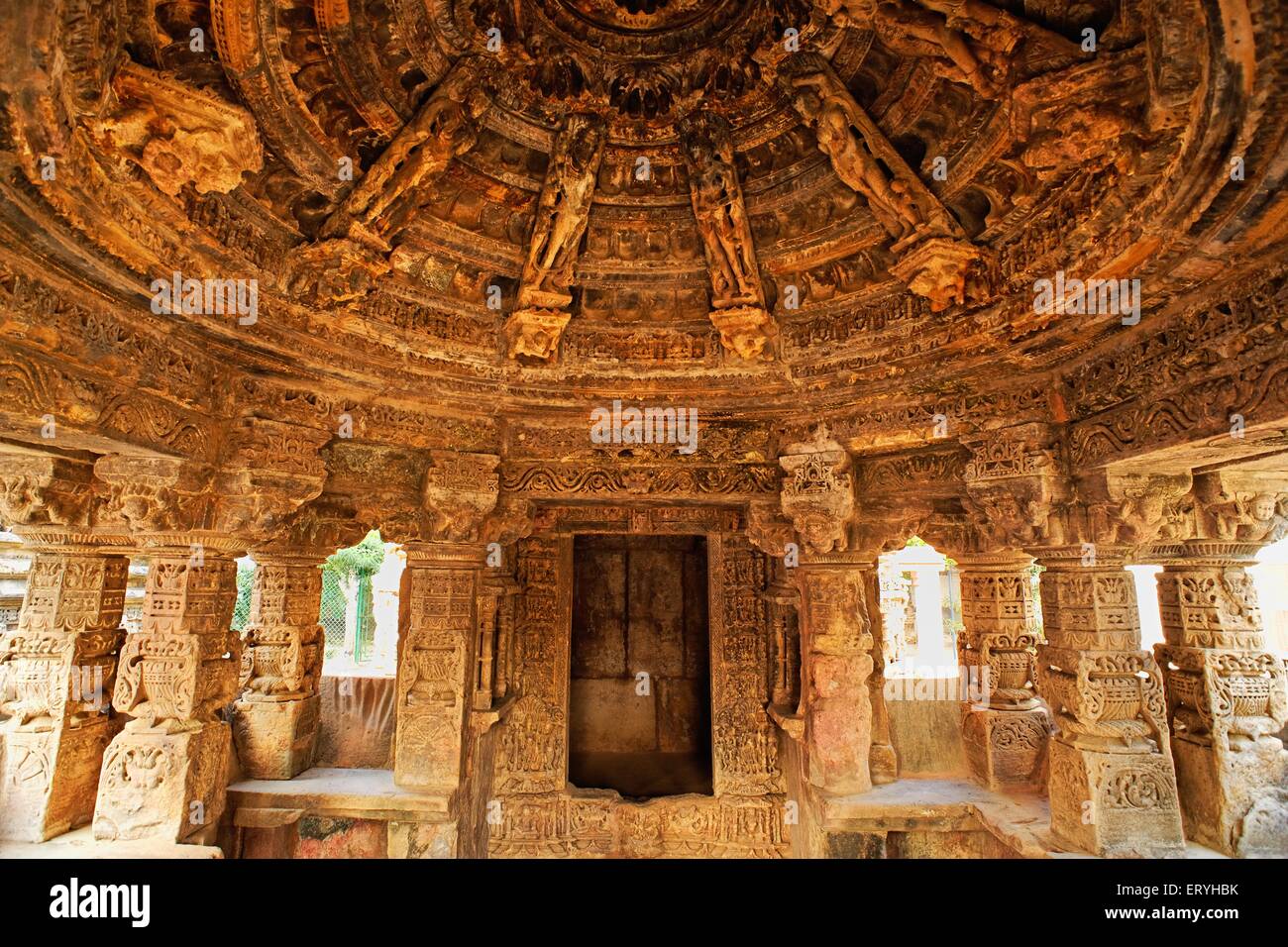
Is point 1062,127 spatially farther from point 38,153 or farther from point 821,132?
point 38,153

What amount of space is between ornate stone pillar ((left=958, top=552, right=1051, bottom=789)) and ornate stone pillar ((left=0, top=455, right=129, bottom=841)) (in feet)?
29.1

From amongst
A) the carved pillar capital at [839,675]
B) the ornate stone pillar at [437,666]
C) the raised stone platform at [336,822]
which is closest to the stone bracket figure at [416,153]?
the ornate stone pillar at [437,666]

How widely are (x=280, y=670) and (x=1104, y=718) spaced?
811 centimetres

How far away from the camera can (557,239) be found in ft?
18.3

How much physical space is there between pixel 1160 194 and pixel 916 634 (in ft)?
52.4

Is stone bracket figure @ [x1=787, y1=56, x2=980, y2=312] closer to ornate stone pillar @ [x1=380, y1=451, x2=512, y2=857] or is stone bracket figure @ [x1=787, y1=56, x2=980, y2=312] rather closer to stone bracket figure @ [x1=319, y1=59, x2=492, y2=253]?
stone bracket figure @ [x1=319, y1=59, x2=492, y2=253]

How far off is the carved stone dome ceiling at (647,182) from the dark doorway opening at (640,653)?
190 inches

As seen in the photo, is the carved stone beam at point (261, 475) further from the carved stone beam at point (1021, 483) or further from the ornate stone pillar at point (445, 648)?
the carved stone beam at point (1021, 483)

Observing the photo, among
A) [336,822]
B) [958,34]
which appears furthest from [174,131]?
[336,822]

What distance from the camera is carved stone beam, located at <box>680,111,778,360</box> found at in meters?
5.34

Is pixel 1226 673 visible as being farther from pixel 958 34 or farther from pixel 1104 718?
pixel 958 34

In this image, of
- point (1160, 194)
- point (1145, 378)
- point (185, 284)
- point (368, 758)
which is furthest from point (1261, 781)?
point (368, 758)

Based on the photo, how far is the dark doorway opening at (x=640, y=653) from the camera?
1010cm
